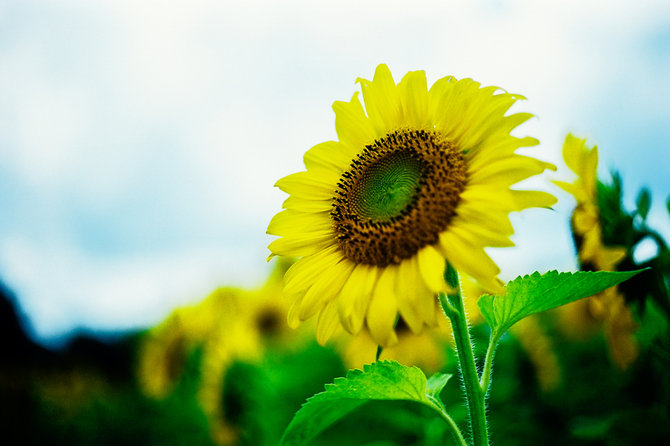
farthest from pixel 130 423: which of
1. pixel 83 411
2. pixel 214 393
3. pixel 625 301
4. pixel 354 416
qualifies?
pixel 625 301

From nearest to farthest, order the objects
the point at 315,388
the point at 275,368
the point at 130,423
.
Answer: the point at 315,388 < the point at 275,368 < the point at 130,423

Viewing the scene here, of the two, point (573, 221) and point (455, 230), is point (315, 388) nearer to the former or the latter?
point (573, 221)

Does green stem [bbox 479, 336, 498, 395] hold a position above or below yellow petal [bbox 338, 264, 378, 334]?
below

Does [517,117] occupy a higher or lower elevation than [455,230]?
higher

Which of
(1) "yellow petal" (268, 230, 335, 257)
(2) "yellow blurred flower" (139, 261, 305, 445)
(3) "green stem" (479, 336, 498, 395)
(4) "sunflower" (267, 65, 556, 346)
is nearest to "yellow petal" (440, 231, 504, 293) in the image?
(4) "sunflower" (267, 65, 556, 346)

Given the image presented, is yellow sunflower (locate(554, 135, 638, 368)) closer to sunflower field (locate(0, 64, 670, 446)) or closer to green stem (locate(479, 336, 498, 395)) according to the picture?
sunflower field (locate(0, 64, 670, 446))

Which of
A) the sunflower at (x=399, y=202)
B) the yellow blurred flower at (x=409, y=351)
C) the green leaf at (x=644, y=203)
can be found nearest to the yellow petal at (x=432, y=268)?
the sunflower at (x=399, y=202)
